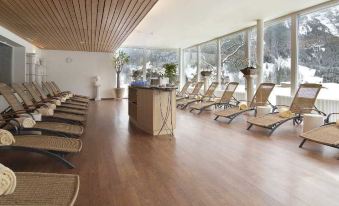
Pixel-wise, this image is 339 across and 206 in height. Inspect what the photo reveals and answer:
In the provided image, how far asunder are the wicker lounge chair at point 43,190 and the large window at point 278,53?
7.03 m

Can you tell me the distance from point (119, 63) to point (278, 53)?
864 centimetres

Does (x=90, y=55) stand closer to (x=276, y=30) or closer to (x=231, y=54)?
(x=231, y=54)

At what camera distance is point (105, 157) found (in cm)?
378

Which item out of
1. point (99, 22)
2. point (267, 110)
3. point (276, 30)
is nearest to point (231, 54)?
point (276, 30)

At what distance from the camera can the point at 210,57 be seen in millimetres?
13039

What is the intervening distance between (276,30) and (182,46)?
268 inches

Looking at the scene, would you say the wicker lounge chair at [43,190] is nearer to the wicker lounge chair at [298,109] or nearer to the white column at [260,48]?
the wicker lounge chair at [298,109]

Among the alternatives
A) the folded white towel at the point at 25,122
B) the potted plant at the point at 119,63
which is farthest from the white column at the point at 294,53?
the potted plant at the point at 119,63

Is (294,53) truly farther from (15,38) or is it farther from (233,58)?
(15,38)

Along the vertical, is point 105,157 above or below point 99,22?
below

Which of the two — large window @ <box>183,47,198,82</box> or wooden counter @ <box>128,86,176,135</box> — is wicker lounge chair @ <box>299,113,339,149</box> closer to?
wooden counter @ <box>128,86,176,135</box>

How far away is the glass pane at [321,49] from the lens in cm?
670

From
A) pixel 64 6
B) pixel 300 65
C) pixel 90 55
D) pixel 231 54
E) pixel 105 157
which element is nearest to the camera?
pixel 105 157

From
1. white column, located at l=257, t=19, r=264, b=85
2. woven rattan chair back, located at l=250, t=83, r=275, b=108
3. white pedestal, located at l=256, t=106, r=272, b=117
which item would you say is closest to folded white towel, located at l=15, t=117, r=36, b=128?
white pedestal, located at l=256, t=106, r=272, b=117
